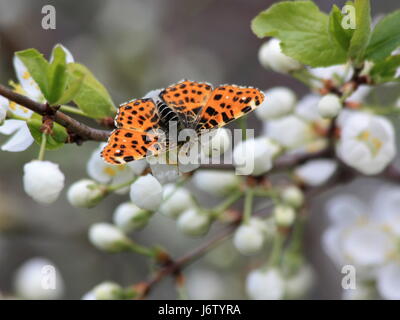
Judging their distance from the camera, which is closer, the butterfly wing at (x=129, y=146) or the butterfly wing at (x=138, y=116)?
the butterfly wing at (x=129, y=146)

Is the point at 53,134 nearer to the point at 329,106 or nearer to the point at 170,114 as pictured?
the point at 170,114

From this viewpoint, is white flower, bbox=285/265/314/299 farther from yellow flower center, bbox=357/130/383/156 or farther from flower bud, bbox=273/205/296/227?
yellow flower center, bbox=357/130/383/156

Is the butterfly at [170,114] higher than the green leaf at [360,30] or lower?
lower

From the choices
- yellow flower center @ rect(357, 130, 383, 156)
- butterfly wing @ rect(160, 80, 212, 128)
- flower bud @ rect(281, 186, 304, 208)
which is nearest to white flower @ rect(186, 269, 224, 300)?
flower bud @ rect(281, 186, 304, 208)

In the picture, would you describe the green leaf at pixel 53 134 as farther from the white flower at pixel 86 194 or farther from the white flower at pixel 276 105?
the white flower at pixel 276 105

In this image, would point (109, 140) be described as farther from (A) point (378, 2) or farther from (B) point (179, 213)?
(A) point (378, 2)

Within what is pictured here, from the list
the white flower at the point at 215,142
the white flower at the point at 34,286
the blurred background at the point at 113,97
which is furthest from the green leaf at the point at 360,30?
the blurred background at the point at 113,97

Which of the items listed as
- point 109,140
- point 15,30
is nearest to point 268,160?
point 109,140
